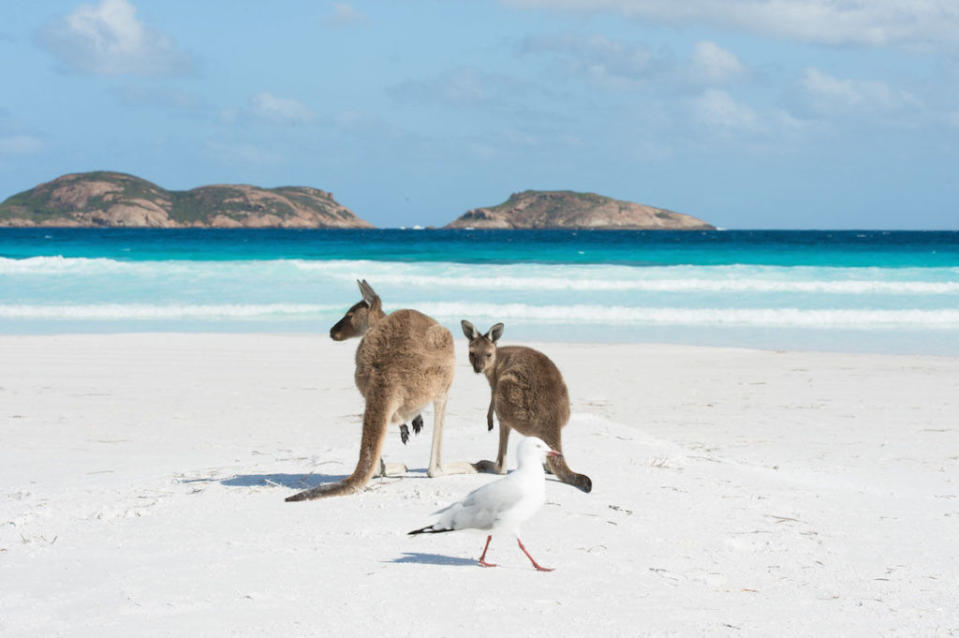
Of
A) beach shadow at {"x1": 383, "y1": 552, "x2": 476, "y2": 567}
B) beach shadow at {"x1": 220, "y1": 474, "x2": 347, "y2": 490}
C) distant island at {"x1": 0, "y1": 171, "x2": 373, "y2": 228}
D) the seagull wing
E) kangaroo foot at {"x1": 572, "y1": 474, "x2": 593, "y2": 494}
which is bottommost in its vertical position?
beach shadow at {"x1": 220, "y1": 474, "x2": 347, "y2": 490}

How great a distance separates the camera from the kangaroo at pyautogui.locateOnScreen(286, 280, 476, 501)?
4691mm

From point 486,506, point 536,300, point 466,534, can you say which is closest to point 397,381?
point 466,534

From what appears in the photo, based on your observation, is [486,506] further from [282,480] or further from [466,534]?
[282,480]

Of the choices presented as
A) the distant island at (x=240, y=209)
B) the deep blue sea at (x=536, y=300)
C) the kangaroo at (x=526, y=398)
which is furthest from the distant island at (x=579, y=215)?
the kangaroo at (x=526, y=398)

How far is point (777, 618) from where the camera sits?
3350 mm

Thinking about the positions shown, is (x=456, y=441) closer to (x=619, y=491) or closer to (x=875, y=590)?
(x=619, y=491)

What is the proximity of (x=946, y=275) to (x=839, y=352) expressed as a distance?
18281 millimetres

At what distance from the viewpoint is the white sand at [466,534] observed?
3.32 metres

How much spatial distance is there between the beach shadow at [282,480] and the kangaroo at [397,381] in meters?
0.46

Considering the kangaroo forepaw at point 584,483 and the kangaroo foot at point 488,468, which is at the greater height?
the kangaroo forepaw at point 584,483

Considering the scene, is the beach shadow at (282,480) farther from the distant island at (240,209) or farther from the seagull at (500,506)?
the distant island at (240,209)

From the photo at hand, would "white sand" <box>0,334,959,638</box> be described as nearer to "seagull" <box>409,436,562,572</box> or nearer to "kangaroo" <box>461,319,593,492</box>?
"seagull" <box>409,436,562,572</box>

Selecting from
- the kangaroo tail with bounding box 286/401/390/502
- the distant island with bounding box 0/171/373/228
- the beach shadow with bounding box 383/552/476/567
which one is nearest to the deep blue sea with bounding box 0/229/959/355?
the kangaroo tail with bounding box 286/401/390/502

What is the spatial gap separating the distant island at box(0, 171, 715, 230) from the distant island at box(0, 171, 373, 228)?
0.13 meters
